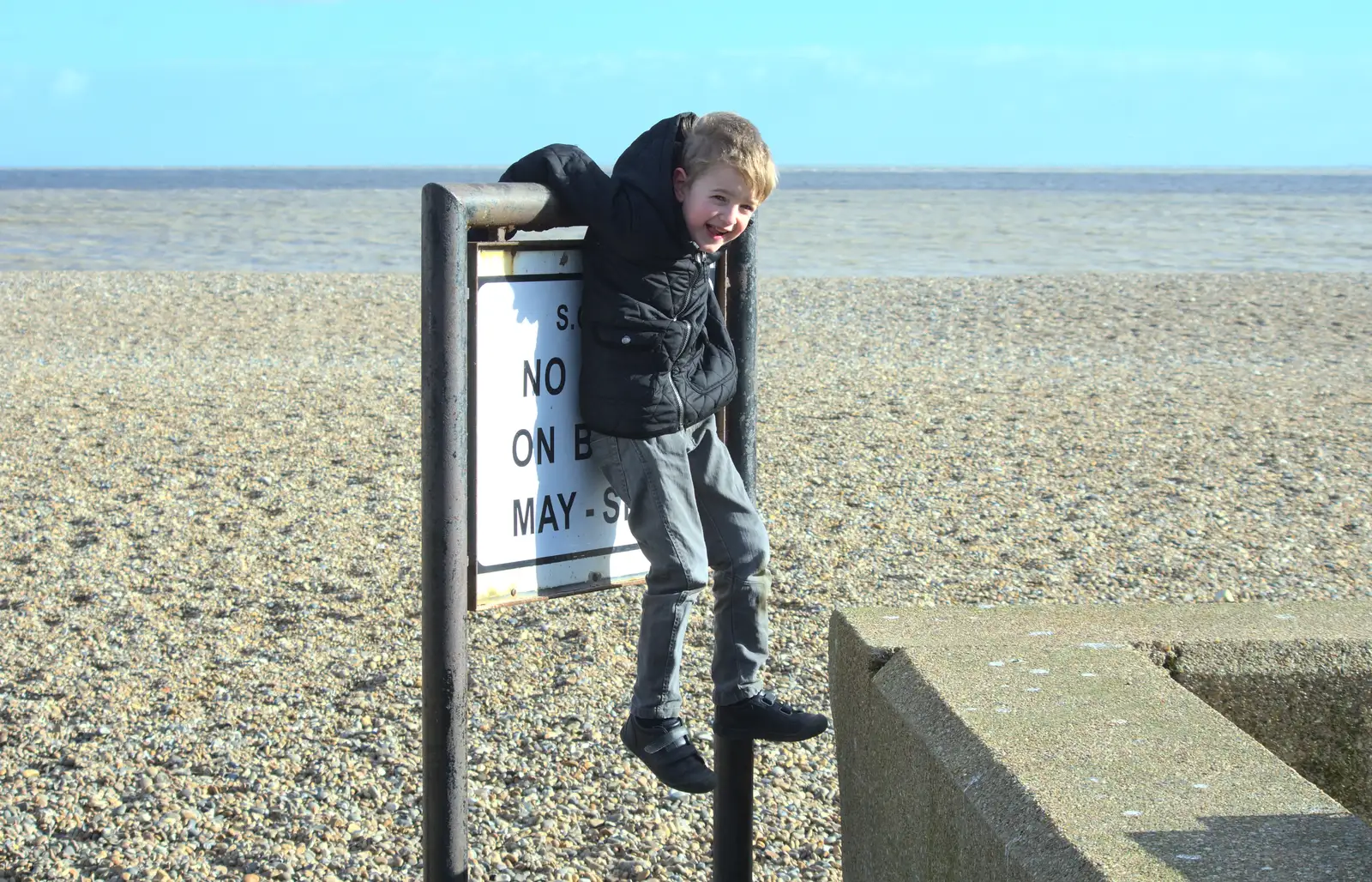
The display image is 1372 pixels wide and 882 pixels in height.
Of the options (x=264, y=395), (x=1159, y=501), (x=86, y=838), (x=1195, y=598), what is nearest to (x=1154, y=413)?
(x=1159, y=501)

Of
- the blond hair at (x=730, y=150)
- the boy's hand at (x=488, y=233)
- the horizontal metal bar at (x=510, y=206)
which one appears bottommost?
the boy's hand at (x=488, y=233)

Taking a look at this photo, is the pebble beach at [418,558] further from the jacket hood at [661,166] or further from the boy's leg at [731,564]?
the jacket hood at [661,166]

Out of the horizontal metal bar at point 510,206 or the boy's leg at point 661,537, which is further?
the boy's leg at point 661,537

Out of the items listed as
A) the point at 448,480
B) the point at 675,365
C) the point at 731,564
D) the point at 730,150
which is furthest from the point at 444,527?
the point at 730,150

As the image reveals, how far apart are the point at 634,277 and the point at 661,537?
0.45m

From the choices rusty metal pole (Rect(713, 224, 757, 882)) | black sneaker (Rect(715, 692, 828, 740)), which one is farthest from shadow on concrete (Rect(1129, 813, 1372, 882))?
rusty metal pole (Rect(713, 224, 757, 882))

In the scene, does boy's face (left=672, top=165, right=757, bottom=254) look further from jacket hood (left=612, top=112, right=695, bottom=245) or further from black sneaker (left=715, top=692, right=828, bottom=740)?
black sneaker (left=715, top=692, right=828, bottom=740)

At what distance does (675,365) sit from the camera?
8.46ft

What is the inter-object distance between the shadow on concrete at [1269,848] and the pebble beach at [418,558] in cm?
176

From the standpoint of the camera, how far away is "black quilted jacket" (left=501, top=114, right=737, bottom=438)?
240 cm

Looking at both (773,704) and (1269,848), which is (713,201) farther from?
(1269,848)

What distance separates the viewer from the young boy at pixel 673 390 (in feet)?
8.01

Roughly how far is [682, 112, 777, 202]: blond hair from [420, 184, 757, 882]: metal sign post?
23cm

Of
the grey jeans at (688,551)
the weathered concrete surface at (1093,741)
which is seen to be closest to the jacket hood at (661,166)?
the grey jeans at (688,551)
